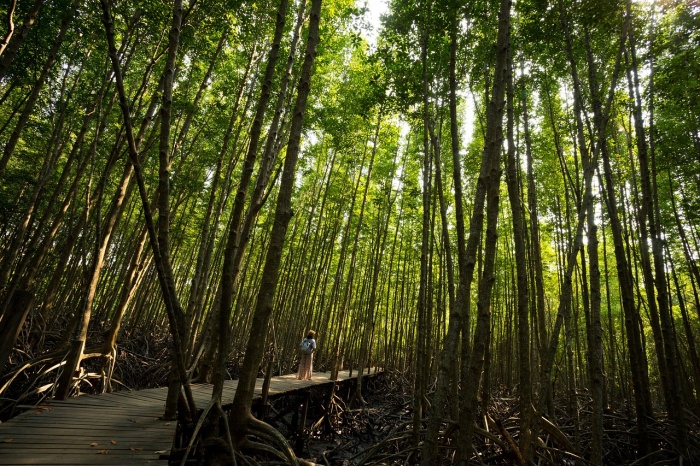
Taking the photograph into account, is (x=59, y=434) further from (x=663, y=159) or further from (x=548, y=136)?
(x=663, y=159)

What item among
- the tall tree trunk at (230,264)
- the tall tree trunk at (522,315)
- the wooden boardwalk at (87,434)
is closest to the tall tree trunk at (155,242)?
the tall tree trunk at (230,264)

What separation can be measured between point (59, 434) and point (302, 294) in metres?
8.91

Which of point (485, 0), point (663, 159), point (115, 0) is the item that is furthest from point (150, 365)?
point (663, 159)

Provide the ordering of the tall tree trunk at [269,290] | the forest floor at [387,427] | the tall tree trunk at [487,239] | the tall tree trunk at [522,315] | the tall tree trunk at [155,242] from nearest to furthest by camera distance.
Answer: the tall tree trunk at [155,242], the tall tree trunk at [487,239], the tall tree trunk at [269,290], the tall tree trunk at [522,315], the forest floor at [387,427]

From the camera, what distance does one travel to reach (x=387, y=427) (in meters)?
8.08

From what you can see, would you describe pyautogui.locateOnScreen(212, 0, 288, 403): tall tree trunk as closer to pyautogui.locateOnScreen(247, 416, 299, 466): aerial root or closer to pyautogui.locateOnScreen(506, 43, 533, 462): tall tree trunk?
pyautogui.locateOnScreen(247, 416, 299, 466): aerial root

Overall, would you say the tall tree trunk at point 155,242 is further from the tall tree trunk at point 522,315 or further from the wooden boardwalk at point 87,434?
the tall tree trunk at point 522,315

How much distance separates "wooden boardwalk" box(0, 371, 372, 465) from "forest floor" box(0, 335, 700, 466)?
1009 millimetres

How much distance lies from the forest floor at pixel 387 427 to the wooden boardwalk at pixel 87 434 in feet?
3.31

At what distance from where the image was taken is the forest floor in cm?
433

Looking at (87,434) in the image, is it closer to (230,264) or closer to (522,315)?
(230,264)

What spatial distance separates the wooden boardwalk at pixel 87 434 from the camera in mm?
2643

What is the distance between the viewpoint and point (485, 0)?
432 cm

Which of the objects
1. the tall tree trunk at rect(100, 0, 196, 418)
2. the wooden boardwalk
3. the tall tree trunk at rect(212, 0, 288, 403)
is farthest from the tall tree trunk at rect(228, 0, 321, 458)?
the wooden boardwalk
